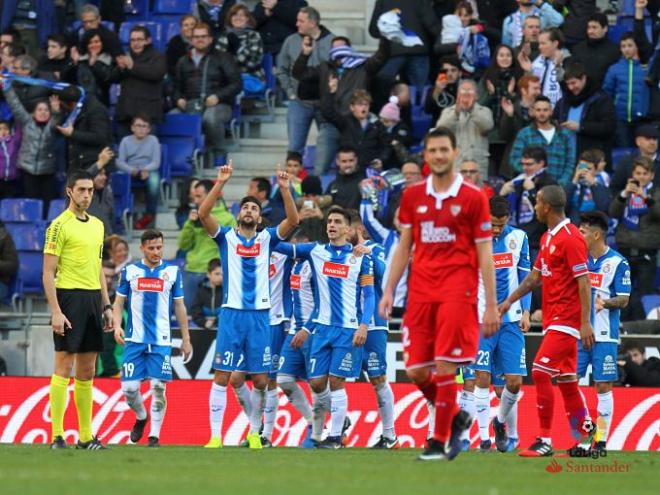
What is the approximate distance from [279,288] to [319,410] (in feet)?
5.33

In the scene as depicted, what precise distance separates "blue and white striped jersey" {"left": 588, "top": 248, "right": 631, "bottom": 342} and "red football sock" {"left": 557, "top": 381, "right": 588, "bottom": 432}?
198 cm

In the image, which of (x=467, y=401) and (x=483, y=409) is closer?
(x=467, y=401)

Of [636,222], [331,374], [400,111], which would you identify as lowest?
[331,374]

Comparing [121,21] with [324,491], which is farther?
[121,21]

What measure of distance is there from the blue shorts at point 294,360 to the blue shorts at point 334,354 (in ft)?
2.17

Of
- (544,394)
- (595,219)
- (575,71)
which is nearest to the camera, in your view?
(544,394)

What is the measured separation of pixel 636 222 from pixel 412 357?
9091mm

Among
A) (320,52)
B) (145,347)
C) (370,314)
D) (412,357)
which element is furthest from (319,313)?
(320,52)

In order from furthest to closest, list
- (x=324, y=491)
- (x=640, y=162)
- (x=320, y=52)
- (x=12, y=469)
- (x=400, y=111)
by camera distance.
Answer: (x=320, y=52), (x=400, y=111), (x=640, y=162), (x=12, y=469), (x=324, y=491)

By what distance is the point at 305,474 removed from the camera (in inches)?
426

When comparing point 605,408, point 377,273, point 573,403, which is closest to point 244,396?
point 377,273

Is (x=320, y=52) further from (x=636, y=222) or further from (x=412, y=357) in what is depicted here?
(x=412, y=357)

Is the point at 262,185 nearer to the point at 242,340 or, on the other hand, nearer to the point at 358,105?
the point at 358,105

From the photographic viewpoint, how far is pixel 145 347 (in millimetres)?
16422
